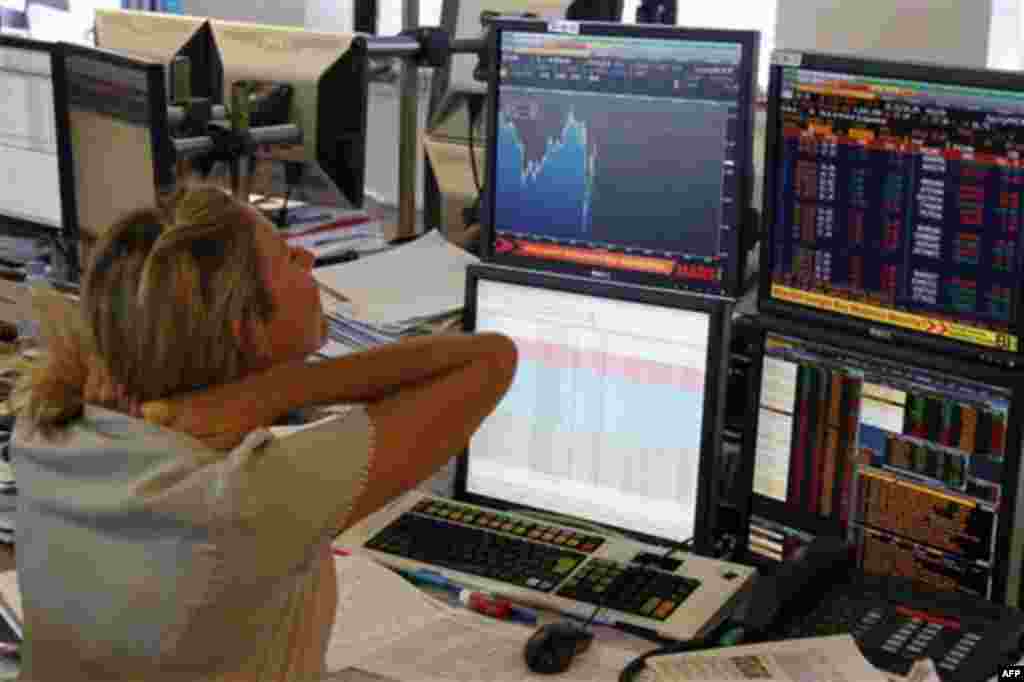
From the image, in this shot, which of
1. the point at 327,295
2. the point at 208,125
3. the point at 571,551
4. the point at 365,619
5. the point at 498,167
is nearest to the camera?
the point at 365,619

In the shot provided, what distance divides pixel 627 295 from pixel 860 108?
37cm

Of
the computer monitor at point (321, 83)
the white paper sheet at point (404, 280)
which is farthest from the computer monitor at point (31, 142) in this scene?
the white paper sheet at point (404, 280)

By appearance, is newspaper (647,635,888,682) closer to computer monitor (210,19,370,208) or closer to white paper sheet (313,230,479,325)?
white paper sheet (313,230,479,325)

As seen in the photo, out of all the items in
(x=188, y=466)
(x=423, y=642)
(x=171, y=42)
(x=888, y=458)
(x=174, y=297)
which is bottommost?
(x=423, y=642)

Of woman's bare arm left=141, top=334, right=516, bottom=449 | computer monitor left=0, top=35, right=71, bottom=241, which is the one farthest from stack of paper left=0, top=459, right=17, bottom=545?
computer monitor left=0, top=35, right=71, bottom=241

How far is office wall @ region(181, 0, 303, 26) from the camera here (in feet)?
22.5

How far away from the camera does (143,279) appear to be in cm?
133

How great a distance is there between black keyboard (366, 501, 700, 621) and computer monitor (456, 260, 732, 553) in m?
0.06

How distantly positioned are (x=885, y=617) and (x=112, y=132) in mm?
1620

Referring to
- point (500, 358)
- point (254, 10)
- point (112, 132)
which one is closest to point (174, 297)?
point (500, 358)

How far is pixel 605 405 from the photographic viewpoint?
74.5 inches

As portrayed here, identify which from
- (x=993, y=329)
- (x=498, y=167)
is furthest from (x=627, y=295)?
(x=993, y=329)

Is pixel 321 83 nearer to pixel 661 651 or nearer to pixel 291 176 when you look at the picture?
pixel 291 176

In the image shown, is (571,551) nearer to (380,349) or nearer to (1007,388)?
(380,349)
